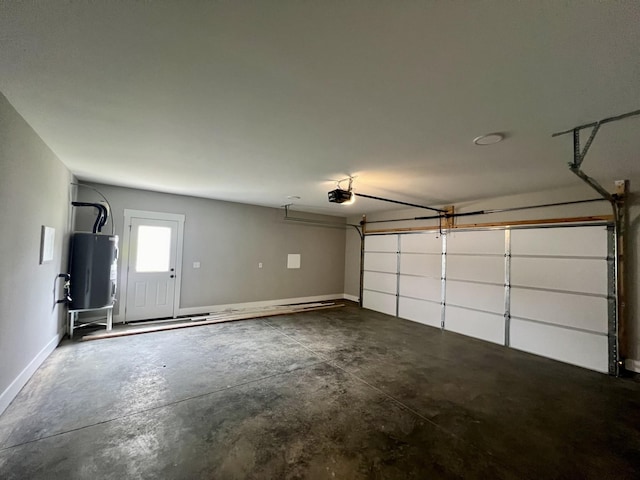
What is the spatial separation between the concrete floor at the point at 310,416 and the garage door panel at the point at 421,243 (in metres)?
2.41

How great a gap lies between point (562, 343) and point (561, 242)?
61.7 inches

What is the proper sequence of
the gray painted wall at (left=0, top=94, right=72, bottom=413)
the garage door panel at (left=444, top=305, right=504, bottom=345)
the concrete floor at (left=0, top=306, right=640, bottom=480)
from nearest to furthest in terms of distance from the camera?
the concrete floor at (left=0, top=306, right=640, bottom=480) → the gray painted wall at (left=0, top=94, right=72, bottom=413) → the garage door panel at (left=444, top=305, right=504, bottom=345)

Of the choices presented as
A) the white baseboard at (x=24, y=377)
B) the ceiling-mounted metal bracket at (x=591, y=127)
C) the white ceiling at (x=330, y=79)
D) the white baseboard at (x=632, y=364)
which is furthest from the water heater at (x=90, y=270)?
the white baseboard at (x=632, y=364)

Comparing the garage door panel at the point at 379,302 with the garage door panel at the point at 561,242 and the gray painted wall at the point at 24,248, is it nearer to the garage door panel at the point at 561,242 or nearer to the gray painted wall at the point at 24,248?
the garage door panel at the point at 561,242

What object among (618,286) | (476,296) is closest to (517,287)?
(476,296)

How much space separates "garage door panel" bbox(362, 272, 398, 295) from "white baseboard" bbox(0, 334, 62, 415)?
6.37m

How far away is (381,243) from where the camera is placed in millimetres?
7180

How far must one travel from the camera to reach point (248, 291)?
676cm

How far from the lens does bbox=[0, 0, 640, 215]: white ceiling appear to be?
125 cm

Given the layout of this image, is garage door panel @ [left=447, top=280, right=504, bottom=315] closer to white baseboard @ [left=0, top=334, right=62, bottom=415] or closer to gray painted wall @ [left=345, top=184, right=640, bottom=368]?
gray painted wall @ [left=345, top=184, right=640, bottom=368]

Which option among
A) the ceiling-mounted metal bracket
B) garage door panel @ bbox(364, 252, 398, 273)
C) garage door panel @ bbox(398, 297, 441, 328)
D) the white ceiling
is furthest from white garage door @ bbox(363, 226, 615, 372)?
the ceiling-mounted metal bracket

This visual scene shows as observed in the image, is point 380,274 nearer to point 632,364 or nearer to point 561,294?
point 561,294

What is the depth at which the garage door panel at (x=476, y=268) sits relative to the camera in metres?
4.90

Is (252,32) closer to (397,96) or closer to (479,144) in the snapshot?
(397,96)
